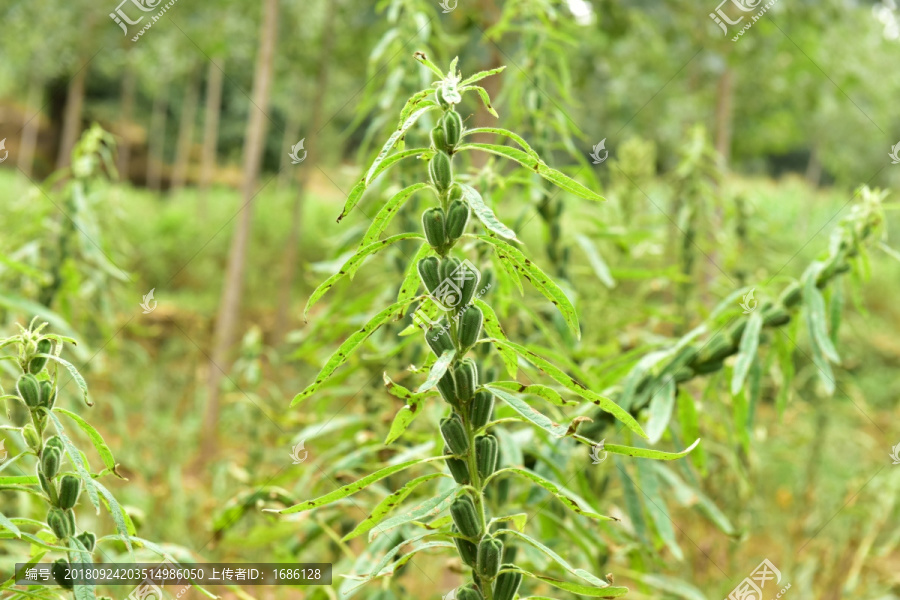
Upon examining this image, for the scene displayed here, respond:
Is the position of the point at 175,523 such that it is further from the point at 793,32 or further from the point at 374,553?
the point at 793,32

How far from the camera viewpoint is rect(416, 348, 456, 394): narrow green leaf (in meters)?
0.41

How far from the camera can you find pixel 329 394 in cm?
117

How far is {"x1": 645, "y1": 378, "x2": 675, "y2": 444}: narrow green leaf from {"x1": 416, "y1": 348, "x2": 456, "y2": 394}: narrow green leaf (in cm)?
30

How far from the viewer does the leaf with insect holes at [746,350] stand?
0.72 meters

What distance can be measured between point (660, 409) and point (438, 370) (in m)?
0.40

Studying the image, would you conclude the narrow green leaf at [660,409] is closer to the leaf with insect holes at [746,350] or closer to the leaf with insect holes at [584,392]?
the leaf with insect holes at [746,350]

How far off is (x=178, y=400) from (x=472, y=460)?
4270mm

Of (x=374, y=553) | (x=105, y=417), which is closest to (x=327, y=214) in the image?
(x=105, y=417)

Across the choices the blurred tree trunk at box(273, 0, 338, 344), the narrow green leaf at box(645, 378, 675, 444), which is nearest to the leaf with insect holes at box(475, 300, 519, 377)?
the narrow green leaf at box(645, 378, 675, 444)

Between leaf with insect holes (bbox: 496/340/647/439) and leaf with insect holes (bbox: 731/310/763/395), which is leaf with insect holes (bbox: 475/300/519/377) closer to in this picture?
leaf with insect holes (bbox: 496/340/647/439)

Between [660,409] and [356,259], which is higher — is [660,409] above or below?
below

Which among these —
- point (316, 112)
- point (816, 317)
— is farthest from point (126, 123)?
point (816, 317)

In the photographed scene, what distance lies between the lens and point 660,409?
75 cm
